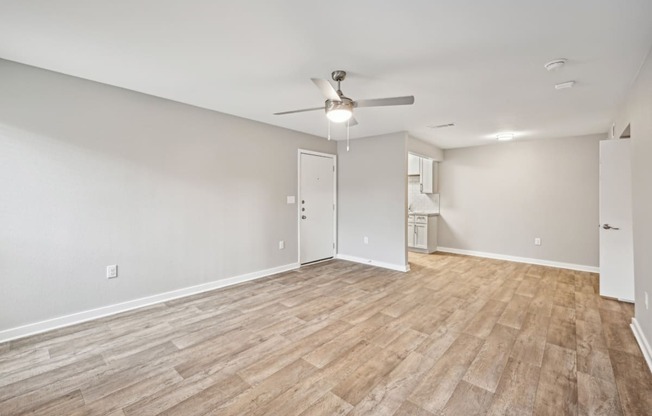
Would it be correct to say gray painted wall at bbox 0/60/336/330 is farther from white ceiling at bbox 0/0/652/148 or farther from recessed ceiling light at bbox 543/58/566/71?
recessed ceiling light at bbox 543/58/566/71

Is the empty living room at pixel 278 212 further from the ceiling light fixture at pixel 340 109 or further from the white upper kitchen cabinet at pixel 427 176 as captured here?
the white upper kitchen cabinet at pixel 427 176

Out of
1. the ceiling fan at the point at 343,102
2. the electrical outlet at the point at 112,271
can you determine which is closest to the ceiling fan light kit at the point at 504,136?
the ceiling fan at the point at 343,102

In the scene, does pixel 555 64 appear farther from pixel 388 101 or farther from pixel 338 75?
pixel 338 75

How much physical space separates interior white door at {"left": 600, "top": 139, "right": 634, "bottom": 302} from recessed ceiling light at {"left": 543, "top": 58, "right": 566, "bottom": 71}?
1.88m

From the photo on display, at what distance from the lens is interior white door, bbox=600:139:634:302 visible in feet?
11.0

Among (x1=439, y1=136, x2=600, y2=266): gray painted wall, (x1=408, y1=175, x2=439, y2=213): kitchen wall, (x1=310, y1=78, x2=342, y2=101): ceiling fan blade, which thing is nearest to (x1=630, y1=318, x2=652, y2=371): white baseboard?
(x1=439, y1=136, x2=600, y2=266): gray painted wall

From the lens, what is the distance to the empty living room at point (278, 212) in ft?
5.96

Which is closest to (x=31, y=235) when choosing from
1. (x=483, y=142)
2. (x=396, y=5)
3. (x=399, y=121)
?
(x=396, y=5)

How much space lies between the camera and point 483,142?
5676 millimetres

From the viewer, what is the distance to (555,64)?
7.63 feet

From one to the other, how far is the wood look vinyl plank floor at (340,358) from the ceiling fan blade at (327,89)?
216 centimetres

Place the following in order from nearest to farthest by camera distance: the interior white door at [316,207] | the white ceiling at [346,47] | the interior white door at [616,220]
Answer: the white ceiling at [346,47] → the interior white door at [616,220] → the interior white door at [316,207]

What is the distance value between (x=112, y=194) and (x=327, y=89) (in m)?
2.58

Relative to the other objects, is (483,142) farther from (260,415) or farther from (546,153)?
(260,415)
